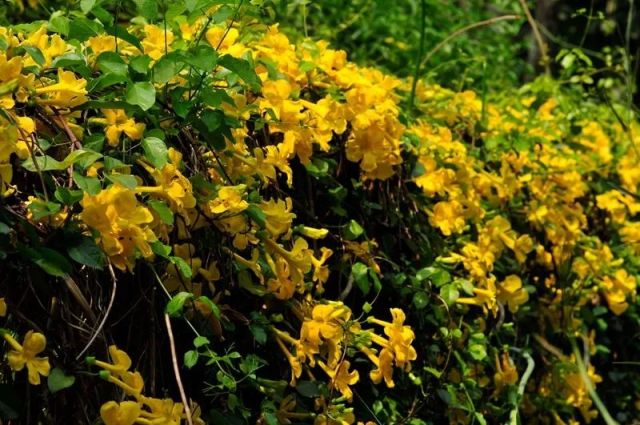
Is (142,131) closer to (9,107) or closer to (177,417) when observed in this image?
(9,107)

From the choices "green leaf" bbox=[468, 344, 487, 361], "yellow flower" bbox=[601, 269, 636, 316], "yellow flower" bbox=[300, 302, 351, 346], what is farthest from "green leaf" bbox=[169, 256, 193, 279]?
"yellow flower" bbox=[601, 269, 636, 316]

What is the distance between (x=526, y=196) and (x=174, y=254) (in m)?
1.49

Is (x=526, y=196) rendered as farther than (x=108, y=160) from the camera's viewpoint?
Yes

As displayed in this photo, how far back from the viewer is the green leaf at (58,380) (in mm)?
1460

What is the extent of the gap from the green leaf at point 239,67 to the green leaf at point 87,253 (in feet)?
1.16

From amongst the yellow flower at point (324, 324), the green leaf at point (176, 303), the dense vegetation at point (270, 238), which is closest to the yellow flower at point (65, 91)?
the dense vegetation at point (270, 238)

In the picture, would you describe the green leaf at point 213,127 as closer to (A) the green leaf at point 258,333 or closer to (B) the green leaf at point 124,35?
(B) the green leaf at point 124,35

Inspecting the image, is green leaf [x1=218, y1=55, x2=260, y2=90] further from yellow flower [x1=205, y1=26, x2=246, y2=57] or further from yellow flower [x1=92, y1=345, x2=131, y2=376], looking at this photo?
yellow flower [x1=92, y1=345, x2=131, y2=376]

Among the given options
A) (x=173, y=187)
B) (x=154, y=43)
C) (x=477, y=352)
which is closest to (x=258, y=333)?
(x=173, y=187)

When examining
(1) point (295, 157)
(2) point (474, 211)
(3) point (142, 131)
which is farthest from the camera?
(2) point (474, 211)

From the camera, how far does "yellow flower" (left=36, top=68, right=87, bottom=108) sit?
1565 millimetres

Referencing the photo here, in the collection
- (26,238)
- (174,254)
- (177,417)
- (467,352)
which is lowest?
(467,352)

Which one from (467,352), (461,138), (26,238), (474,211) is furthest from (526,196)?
(26,238)

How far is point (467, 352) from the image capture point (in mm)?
2414
